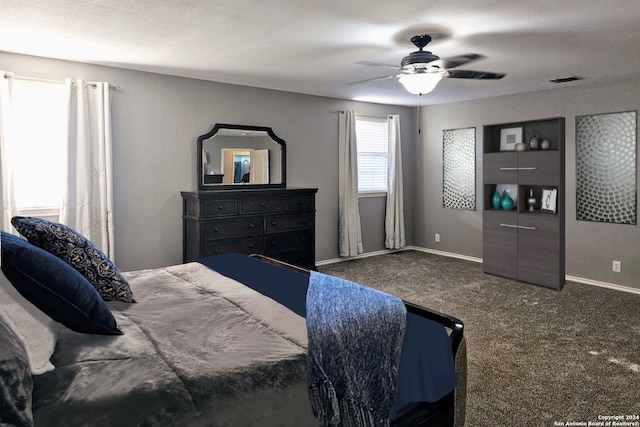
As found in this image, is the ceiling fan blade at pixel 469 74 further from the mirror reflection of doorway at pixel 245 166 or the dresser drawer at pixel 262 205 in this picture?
the mirror reflection of doorway at pixel 245 166

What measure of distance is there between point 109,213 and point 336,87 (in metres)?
2.88

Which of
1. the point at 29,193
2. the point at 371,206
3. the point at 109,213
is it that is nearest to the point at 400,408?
the point at 109,213

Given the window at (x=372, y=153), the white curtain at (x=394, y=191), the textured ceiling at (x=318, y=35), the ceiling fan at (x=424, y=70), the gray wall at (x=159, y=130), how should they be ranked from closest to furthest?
1. the textured ceiling at (x=318, y=35)
2. the ceiling fan at (x=424, y=70)
3. the gray wall at (x=159, y=130)
4. the window at (x=372, y=153)
5. the white curtain at (x=394, y=191)

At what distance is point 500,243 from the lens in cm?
543

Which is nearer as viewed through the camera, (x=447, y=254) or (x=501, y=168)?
(x=501, y=168)

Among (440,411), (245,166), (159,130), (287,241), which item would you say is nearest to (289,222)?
(287,241)

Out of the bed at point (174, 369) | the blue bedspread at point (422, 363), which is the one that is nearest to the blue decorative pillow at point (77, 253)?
the bed at point (174, 369)

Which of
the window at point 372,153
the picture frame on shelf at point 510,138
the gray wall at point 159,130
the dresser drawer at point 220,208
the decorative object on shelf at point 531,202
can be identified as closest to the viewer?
the gray wall at point 159,130

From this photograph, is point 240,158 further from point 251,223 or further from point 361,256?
point 361,256

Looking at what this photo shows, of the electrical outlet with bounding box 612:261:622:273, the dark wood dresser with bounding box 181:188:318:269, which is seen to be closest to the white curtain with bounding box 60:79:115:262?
the dark wood dresser with bounding box 181:188:318:269

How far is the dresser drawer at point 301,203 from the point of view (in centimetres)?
516

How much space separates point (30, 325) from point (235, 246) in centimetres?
327

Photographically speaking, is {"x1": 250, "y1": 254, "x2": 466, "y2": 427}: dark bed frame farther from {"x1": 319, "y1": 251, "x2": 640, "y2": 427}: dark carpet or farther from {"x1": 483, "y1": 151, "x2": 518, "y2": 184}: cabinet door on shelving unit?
{"x1": 483, "y1": 151, "x2": 518, "y2": 184}: cabinet door on shelving unit

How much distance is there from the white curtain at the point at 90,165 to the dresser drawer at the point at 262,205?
1303 mm
